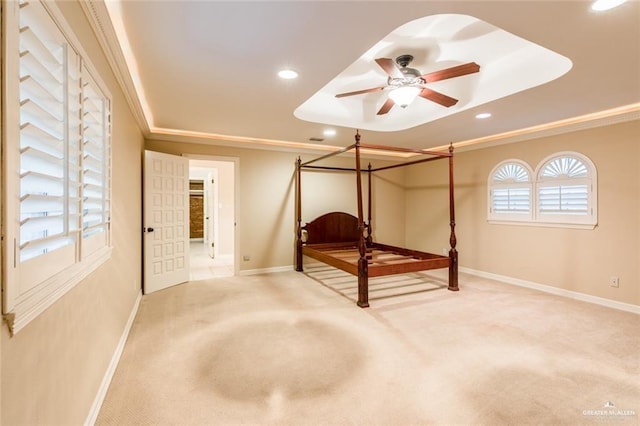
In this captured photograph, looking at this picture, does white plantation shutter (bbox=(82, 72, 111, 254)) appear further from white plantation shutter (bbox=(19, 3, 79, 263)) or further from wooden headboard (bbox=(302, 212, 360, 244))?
wooden headboard (bbox=(302, 212, 360, 244))

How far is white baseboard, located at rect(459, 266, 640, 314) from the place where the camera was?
3.53 m

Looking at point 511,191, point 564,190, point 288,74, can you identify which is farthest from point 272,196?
point 564,190

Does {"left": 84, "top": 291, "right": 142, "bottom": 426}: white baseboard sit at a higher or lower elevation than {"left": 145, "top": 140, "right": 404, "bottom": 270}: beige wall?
lower

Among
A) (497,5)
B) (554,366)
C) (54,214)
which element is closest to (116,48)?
(54,214)

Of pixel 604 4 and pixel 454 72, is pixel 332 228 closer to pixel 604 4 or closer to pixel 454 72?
pixel 454 72

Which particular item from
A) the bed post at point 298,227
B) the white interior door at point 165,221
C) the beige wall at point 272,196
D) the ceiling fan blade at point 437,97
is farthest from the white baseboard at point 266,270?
the ceiling fan blade at point 437,97

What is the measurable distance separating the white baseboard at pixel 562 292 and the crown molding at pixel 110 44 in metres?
5.50

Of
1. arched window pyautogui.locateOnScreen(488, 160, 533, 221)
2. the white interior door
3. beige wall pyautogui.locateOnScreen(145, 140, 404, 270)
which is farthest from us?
beige wall pyautogui.locateOnScreen(145, 140, 404, 270)

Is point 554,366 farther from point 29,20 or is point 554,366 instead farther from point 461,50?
point 29,20

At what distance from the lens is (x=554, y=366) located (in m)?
2.28

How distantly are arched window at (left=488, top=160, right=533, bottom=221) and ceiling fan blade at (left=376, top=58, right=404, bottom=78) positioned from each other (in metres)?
3.03

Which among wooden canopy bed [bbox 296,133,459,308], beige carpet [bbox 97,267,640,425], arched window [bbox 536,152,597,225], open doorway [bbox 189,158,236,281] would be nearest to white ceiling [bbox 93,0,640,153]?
arched window [bbox 536,152,597,225]

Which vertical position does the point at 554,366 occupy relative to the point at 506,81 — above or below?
below

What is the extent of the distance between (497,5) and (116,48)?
8.01 ft
